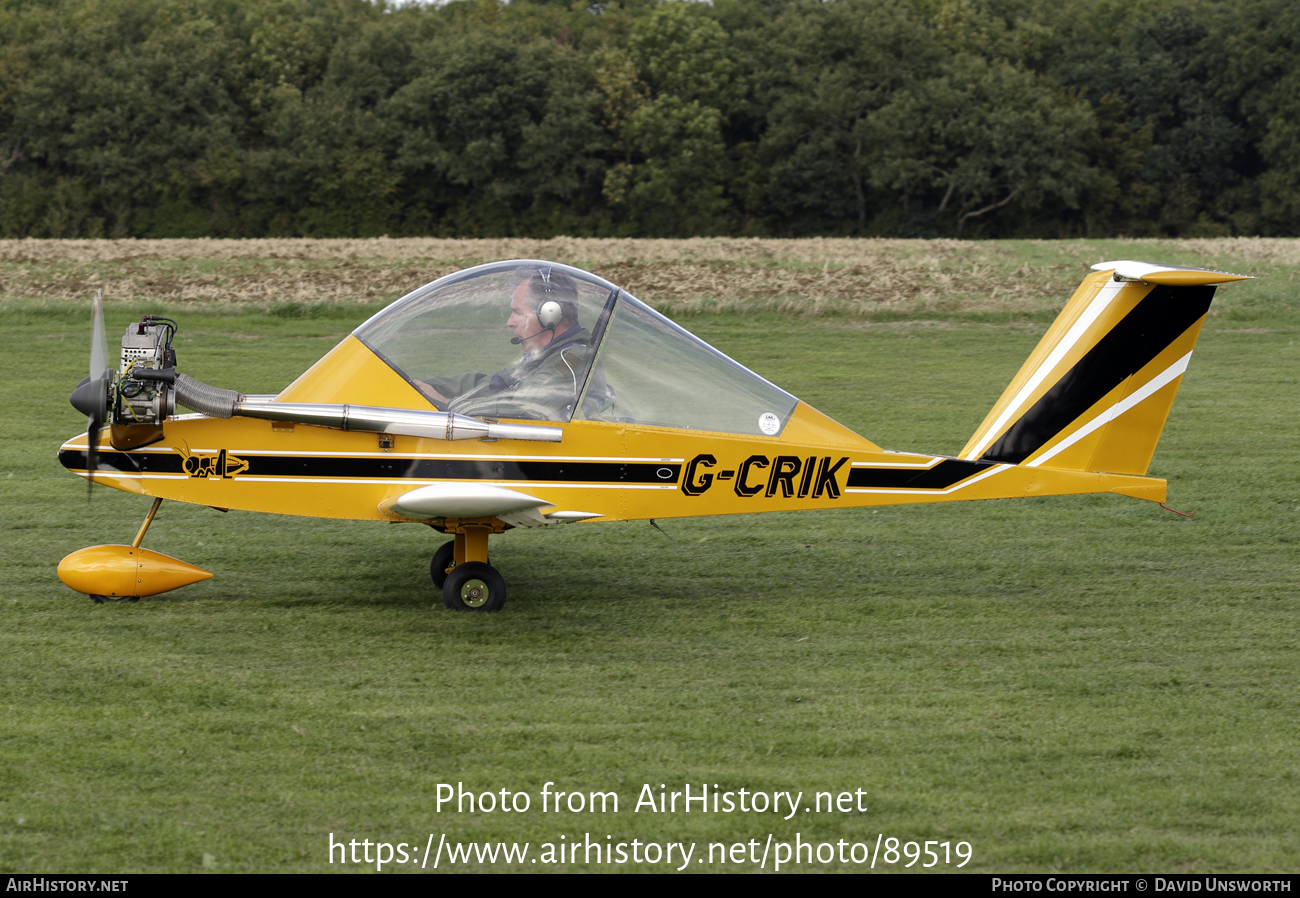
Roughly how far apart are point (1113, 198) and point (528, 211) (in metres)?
35.5

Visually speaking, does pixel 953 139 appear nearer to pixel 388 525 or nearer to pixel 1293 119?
pixel 1293 119

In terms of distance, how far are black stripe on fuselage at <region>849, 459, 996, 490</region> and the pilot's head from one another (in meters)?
2.06

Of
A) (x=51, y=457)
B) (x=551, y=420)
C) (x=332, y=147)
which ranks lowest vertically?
(x=51, y=457)

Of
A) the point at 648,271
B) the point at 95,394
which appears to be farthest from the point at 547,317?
the point at 648,271

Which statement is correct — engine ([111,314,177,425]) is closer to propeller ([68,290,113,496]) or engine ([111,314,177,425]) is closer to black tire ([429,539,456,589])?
propeller ([68,290,113,496])

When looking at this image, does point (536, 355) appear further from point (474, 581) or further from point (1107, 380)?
point (1107, 380)

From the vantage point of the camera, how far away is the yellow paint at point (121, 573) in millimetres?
7246

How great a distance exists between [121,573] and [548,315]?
10.2 feet

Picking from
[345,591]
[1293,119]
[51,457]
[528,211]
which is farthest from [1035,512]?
[1293,119]

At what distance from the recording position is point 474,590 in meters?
7.36

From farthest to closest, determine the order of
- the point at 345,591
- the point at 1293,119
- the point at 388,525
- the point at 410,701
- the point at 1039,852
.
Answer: the point at 1293,119 < the point at 388,525 < the point at 345,591 < the point at 410,701 < the point at 1039,852

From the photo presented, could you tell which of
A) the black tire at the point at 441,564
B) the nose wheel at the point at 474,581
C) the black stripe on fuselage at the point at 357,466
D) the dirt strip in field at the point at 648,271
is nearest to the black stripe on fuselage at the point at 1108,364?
the black stripe on fuselage at the point at 357,466

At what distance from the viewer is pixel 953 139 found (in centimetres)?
6931

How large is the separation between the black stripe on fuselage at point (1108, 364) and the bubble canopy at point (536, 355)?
159cm
